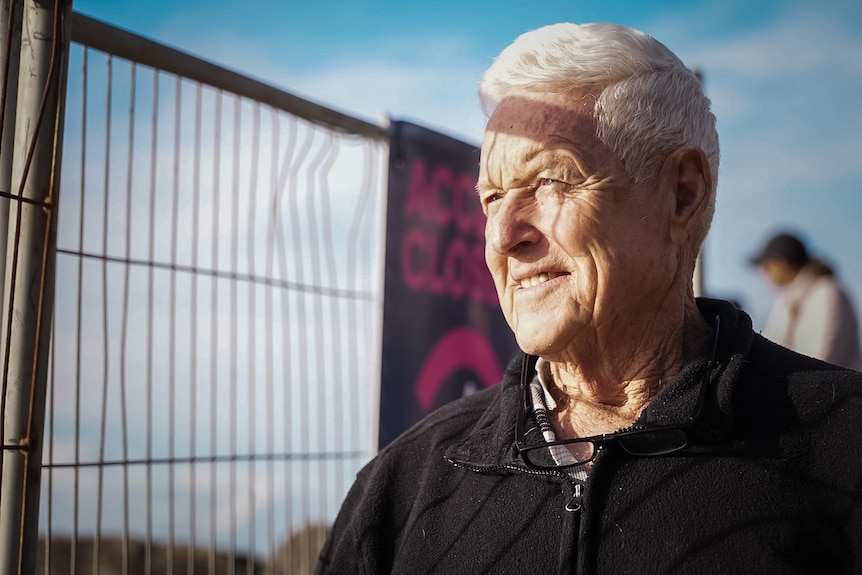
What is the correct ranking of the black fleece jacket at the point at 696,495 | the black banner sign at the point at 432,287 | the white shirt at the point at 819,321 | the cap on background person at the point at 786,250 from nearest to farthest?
the black fleece jacket at the point at 696,495 → the black banner sign at the point at 432,287 → the white shirt at the point at 819,321 → the cap on background person at the point at 786,250

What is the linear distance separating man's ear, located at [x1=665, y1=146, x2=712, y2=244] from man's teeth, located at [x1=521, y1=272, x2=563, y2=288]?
0.91ft

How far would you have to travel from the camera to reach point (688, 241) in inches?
74.5

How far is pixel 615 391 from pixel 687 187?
1.54 ft

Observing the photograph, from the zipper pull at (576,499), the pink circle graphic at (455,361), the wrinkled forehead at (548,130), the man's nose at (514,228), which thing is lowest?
the zipper pull at (576,499)

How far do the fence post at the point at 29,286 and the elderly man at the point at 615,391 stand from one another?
69 cm

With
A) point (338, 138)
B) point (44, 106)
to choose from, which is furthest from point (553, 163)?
point (338, 138)

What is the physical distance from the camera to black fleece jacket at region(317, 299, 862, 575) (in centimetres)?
154

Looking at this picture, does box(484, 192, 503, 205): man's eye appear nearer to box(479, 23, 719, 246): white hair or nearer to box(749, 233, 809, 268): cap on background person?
box(479, 23, 719, 246): white hair

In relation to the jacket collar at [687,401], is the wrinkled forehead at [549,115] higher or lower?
higher

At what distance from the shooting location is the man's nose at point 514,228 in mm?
1813

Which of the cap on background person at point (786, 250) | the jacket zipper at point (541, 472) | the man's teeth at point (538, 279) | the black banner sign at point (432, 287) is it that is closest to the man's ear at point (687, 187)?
the man's teeth at point (538, 279)

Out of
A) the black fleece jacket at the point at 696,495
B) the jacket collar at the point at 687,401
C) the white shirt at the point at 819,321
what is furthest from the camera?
the white shirt at the point at 819,321

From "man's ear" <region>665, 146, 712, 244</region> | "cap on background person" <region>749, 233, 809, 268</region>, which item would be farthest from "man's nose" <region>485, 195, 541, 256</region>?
"cap on background person" <region>749, 233, 809, 268</region>

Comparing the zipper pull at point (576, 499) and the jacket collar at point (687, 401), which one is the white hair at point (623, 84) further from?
the zipper pull at point (576, 499)
